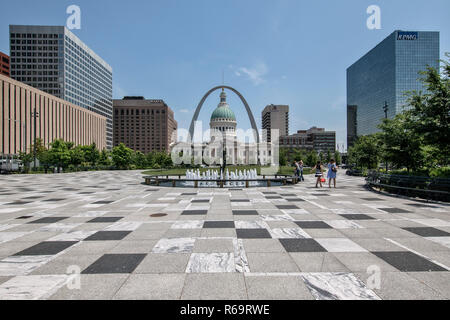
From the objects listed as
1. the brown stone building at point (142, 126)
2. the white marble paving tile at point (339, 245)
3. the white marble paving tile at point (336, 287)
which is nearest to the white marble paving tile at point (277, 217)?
the white marble paving tile at point (339, 245)

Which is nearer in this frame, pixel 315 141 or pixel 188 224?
pixel 188 224

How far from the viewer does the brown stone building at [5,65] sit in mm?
115125

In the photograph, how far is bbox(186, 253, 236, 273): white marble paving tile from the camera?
15.4ft

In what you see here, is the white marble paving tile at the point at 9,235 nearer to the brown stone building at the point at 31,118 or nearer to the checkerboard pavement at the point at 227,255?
the checkerboard pavement at the point at 227,255

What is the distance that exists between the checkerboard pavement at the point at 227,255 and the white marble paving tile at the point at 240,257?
21 millimetres

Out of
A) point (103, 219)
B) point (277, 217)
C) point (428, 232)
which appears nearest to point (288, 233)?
point (277, 217)

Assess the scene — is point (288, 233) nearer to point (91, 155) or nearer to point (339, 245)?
point (339, 245)

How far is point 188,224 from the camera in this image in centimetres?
810

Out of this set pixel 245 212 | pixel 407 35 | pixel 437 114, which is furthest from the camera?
pixel 407 35

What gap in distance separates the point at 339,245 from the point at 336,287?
227 cm

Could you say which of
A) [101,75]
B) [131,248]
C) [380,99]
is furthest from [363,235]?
[101,75]

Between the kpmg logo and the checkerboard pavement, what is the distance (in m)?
151
